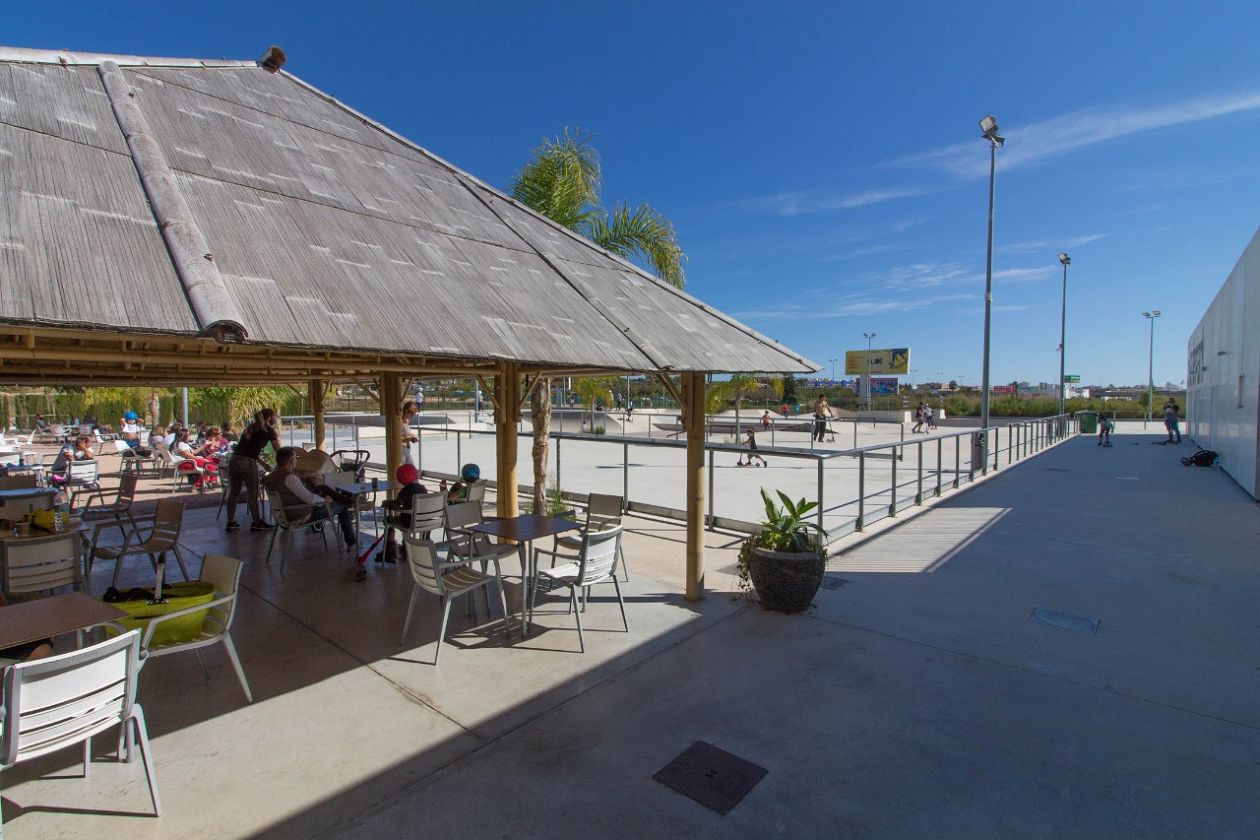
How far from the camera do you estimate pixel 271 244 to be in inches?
155

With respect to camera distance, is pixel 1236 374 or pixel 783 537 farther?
pixel 1236 374

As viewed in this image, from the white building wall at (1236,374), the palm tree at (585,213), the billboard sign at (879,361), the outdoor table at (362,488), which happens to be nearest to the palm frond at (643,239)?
the palm tree at (585,213)

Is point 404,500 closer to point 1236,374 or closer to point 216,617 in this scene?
point 216,617

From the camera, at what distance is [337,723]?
12.3 ft

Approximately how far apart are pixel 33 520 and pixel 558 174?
822 cm

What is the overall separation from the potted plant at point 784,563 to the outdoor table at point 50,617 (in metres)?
4.52

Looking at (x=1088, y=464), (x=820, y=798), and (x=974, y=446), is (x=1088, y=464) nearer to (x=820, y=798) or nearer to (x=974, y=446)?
(x=974, y=446)

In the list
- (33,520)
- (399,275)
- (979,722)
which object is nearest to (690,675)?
(979,722)

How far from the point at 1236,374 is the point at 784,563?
15.1 metres

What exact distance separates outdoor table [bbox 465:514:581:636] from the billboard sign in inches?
2283

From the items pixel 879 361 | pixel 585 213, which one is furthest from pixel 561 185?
pixel 879 361

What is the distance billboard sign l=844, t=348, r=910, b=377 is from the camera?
59.4 meters

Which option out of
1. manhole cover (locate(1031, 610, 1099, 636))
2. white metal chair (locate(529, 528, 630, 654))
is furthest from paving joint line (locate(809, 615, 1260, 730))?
white metal chair (locate(529, 528, 630, 654))

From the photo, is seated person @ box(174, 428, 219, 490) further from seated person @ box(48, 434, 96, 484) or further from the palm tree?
the palm tree
